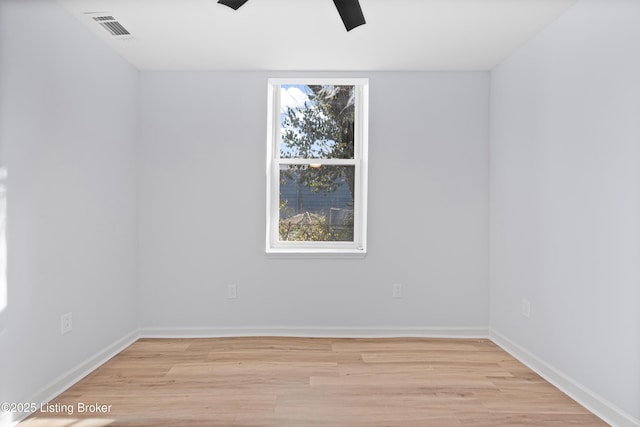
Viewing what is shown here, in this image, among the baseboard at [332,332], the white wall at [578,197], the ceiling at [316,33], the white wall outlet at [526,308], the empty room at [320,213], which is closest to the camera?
the white wall at [578,197]

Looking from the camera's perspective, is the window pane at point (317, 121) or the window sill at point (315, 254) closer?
the window sill at point (315, 254)

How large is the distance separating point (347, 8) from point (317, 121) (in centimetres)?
162

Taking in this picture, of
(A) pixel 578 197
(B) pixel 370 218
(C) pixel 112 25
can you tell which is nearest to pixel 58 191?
(C) pixel 112 25

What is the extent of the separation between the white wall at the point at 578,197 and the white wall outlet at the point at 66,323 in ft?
10.1

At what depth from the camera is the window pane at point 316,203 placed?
3678 millimetres

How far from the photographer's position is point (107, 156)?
2.93 meters

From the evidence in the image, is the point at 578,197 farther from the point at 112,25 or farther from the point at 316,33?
the point at 112,25

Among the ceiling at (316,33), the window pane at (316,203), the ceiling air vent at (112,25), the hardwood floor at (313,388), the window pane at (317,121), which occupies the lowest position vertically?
the hardwood floor at (313,388)

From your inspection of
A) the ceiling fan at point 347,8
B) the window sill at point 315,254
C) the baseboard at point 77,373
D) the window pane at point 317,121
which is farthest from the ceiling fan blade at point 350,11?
the baseboard at point 77,373

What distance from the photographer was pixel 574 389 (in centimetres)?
237

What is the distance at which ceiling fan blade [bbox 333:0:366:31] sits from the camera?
2.07m

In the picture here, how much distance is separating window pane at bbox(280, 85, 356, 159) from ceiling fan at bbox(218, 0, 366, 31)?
141cm

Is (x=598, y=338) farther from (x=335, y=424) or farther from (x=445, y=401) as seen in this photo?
(x=335, y=424)

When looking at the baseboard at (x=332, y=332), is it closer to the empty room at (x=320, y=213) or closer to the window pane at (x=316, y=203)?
the empty room at (x=320, y=213)
